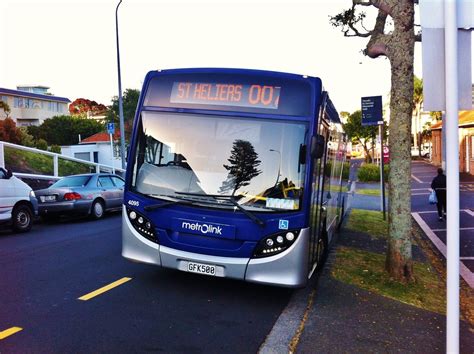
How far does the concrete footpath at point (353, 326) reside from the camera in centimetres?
440

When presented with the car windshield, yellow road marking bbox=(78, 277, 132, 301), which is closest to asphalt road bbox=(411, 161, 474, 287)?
yellow road marking bbox=(78, 277, 132, 301)

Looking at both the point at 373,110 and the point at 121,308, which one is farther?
the point at 373,110

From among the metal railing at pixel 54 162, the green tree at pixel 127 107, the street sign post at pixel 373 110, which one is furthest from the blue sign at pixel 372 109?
the green tree at pixel 127 107

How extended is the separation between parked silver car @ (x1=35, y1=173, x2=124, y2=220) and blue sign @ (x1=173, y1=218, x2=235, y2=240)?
7.90m

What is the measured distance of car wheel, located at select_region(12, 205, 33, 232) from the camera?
10.7 meters

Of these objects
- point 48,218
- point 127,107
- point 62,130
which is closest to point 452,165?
point 48,218

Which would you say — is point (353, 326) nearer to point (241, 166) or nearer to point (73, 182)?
point (241, 166)

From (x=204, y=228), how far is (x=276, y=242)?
86 cm

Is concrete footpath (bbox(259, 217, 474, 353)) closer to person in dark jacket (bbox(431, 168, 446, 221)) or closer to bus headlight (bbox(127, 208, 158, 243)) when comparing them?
bus headlight (bbox(127, 208, 158, 243))

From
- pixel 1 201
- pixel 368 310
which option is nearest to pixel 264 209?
pixel 368 310

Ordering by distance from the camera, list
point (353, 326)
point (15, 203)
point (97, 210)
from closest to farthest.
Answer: point (353, 326) < point (15, 203) < point (97, 210)

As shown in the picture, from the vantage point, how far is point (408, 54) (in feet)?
21.0

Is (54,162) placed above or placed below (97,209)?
above

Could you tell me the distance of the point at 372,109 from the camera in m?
14.8
